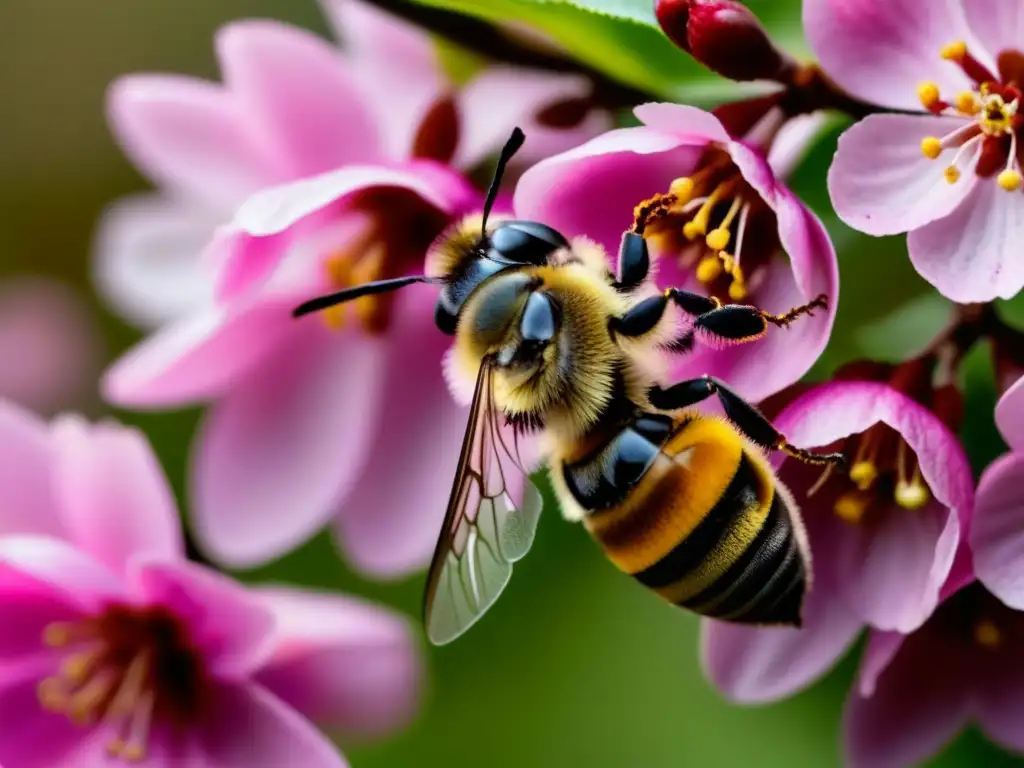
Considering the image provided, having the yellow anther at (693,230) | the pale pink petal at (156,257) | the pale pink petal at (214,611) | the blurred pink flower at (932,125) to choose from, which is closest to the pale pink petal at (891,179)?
the blurred pink flower at (932,125)

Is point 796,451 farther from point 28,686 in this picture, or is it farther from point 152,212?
point 152,212

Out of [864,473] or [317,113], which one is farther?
[317,113]

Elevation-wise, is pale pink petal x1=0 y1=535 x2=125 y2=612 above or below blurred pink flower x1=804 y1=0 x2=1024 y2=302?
below

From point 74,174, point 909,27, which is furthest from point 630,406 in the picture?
point 74,174

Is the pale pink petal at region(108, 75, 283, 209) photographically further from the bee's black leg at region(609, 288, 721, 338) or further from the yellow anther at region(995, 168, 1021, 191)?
the yellow anther at region(995, 168, 1021, 191)

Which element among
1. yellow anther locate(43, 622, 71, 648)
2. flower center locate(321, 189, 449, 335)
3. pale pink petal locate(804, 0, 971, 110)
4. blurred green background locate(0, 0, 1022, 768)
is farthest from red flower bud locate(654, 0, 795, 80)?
yellow anther locate(43, 622, 71, 648)

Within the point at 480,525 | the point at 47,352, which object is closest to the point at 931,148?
the point at 480,525

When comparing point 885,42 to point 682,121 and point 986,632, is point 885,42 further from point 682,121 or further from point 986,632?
point 986,632
